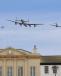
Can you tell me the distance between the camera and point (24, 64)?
238 ft

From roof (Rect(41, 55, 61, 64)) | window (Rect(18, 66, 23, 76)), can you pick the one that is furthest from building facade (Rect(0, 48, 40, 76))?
roof (Rect(41, 55, 61, 64))

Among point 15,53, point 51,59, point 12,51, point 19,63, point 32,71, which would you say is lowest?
point 32,71

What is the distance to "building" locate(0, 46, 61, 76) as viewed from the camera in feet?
237

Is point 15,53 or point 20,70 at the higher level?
point 15,53

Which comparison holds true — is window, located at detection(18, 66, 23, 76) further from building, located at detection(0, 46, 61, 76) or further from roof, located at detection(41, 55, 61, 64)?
roof, located at detection(41, 55, 61, 64)

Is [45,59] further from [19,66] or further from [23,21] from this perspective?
[23,21]

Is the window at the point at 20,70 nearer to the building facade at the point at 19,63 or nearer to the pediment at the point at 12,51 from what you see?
the building facade at the point at 19,63

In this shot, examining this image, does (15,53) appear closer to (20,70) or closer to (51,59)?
(20,70)

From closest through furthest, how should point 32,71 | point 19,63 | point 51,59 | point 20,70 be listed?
point 32,71 < point 20,70 < point 19,63 < point 51,59

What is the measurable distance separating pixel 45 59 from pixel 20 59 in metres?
3.93

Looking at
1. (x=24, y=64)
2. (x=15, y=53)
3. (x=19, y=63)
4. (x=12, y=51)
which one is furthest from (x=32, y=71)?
(x=12, y=51)

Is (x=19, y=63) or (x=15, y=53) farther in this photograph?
(x=19, y=63)

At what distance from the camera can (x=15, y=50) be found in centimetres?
7262

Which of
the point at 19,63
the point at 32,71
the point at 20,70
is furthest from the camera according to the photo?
the point at 19,63
